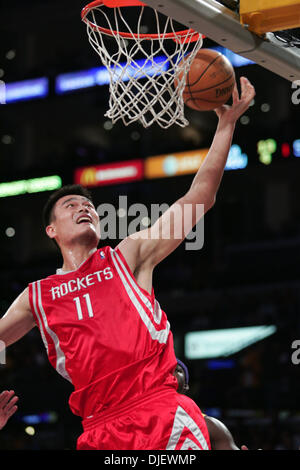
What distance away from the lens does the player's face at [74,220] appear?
11.4 ft

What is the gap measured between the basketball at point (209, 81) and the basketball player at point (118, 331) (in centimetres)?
24

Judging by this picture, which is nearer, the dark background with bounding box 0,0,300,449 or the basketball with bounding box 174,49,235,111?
the basketball with bounding box 174,49,235,111

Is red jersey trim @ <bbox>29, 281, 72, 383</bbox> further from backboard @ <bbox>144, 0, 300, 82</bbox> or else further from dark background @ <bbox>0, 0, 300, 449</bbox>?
dark background @ <bbox>0, 0, 300, 449</bbox>

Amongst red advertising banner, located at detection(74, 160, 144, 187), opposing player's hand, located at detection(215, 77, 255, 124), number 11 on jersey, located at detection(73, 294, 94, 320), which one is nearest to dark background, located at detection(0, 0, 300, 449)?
red advertising banner, located at detection(74, 160, 144, 187)

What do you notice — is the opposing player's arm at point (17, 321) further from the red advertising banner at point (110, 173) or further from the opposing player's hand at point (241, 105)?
the red advertising banner at point (110, 173)

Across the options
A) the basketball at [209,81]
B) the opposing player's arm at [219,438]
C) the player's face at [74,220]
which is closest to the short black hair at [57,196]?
the player's face at [74,220]

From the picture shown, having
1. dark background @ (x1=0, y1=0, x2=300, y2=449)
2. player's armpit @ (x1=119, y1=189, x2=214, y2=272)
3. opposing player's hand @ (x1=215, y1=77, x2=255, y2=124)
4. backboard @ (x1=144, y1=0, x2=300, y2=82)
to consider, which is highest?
backboard @ (x1=144, y1=0, x2=300, y2=82)

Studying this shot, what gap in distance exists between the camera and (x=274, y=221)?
50.4 feet

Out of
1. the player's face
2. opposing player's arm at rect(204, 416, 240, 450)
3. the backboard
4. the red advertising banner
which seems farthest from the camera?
the red advertising banner

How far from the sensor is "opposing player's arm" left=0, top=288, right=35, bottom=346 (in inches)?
132

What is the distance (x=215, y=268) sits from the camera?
12.4 meters

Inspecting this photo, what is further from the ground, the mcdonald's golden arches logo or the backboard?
the backboard

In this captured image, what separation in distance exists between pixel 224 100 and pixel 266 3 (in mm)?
524

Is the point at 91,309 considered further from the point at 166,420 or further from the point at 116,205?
the point at 116,205
